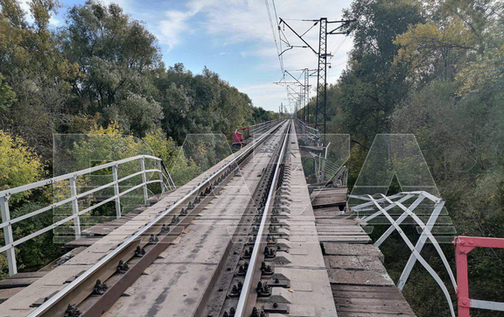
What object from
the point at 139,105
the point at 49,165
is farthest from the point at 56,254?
the point at 139,105

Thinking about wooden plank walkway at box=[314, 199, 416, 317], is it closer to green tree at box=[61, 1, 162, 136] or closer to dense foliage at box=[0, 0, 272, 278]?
dense foliage at box=[0, 0, 272, 278]

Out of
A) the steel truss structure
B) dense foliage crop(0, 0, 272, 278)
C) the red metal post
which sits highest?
dense foliage crop(0, 0, 272, 278)

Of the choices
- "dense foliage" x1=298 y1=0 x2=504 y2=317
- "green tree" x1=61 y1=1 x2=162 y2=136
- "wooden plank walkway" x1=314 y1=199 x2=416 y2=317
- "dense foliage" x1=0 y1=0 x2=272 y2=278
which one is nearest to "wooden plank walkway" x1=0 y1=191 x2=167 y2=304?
"dense foliage" x1=0 y1=0 x2=272 y2=278

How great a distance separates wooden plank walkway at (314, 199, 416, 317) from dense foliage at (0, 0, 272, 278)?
295 centimetres

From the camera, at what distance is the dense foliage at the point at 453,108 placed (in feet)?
27.6

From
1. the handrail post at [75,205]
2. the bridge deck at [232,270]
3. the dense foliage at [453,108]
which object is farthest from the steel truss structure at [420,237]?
the dense foliage at [453,108]

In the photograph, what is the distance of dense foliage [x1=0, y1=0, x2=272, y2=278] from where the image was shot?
8.30 m

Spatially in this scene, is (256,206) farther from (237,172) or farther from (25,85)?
(25,85)

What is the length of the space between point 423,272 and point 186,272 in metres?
11.3

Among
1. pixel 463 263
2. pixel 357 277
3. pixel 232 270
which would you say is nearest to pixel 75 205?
pixel 232 270

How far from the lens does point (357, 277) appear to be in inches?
107

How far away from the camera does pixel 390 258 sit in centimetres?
1234

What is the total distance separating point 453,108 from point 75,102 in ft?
60.2

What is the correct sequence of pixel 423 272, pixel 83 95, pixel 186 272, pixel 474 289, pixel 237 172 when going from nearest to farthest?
1. pixel 186 272
2. pixel 237 172
3. pixel 474 289
4. pixel 423 272
5. pixel 83 95
